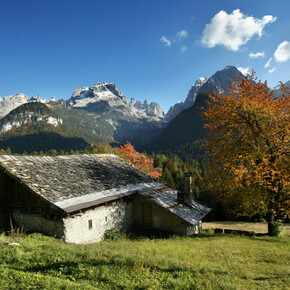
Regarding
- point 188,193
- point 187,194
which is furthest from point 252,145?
point 187,194

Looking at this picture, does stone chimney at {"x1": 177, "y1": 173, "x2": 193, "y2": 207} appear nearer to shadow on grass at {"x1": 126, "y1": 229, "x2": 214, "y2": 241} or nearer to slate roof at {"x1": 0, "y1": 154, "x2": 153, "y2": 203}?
shadow on grass at {"x1": 126, "y1": 229, "x2": 214, "y2": 241}

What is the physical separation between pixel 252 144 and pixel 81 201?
41.3ft

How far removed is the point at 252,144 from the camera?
15805mm

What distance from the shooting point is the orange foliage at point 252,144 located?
14.7m

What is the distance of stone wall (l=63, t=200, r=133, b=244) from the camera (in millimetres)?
12533

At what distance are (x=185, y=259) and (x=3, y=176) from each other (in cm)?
1290

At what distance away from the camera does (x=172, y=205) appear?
56.1 ft

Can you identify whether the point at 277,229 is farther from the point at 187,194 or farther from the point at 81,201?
the point at 81,201

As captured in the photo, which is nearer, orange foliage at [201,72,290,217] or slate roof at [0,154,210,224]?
slate roof at [0,154,210,224]

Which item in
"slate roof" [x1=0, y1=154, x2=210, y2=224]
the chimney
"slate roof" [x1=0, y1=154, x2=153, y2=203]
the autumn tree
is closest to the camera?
"slate roof" [x1=0, y1=154, x2=210, y2=224]

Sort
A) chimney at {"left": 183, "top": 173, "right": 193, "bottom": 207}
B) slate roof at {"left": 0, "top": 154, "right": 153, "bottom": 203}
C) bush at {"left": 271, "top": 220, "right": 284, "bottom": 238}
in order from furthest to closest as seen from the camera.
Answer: chimney at {"left": 183, "top": 173, "right": 193, "bottom": 207}, bush at {"left": 271, "top": 220, "right": 284, "bottom": 238}, slate roof at {"left": 0, "top": 154, "right": 153, "bottom": 203}

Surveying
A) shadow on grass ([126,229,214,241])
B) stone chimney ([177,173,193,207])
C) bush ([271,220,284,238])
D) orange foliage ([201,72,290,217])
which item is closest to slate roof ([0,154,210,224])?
stone chimney ([177,173,193,207])

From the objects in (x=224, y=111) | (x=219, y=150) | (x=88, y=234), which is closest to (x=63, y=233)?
(x=88, y=234)

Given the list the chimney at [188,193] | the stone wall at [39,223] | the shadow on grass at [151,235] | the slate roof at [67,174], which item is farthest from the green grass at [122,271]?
the chimney at [188,193]
